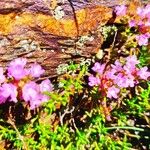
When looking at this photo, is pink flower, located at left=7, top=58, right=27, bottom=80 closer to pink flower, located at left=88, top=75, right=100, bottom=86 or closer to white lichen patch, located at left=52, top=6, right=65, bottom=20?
white lichen patch, located at left=52, top=6, right=65, bottom=20

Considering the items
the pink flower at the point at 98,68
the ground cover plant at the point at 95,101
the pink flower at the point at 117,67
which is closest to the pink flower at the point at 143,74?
the ground cover plant at the point at 95,101

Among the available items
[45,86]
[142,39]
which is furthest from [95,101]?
[142,39]

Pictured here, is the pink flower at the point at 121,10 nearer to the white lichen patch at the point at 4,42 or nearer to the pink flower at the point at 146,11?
the pink flower at the point at 146,11

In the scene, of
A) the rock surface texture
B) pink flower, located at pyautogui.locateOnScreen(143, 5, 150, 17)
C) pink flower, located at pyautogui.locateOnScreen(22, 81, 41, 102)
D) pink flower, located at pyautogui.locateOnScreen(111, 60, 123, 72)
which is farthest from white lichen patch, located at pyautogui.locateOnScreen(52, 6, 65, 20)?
pink flower, located at pyautogui.locateOnScreen(143, 5, 150, 17)

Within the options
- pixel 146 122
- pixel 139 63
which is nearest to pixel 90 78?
pixel 139 63

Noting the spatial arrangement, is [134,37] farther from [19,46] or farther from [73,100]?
[19,46]

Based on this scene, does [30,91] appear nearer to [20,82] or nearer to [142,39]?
[20,82]
